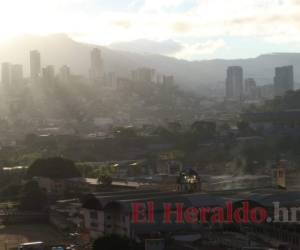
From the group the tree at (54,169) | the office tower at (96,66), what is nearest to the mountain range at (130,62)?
the office tower at (96,66)

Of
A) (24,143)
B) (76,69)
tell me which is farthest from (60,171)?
(76,69)

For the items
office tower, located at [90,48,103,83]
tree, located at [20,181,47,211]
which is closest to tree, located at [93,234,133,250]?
tree, located at [20,181,47,211]

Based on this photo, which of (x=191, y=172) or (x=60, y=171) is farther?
(x=60, y=171)

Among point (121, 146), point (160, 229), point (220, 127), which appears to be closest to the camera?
point (160, 229)

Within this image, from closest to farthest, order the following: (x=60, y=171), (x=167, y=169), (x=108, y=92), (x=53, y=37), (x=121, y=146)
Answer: (x=60, y=171), (x=167, y=169), (x=121, y=146), (x=108, y=92), (x=53, y=37)

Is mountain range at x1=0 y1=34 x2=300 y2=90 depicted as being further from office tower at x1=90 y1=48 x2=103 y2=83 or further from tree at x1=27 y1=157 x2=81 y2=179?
tree at x1=27 y1=157 x2=81 y2=179

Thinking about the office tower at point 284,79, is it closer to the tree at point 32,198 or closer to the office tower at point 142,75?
the office tower at point 142,75

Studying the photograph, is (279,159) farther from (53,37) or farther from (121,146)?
(53,37)
